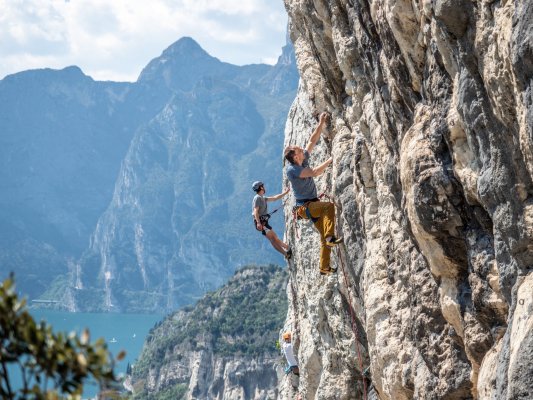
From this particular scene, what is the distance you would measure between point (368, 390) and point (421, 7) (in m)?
7.50

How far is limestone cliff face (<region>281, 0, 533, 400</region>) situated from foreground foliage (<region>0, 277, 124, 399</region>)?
363 centimetres

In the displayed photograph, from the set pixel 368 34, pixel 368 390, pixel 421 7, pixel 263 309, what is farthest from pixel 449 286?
pixel 263 309

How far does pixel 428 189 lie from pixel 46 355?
531cm

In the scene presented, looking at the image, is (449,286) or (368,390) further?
(368,390)

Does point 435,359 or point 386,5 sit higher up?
point 386,5

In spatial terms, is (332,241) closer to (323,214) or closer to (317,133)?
(323,214)

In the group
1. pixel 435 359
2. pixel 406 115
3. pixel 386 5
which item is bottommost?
pixel 435 359

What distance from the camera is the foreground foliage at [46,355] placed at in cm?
388

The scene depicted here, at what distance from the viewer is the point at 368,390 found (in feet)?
44.0

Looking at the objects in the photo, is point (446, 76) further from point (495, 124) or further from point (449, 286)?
point (449, 286)

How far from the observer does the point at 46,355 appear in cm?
387

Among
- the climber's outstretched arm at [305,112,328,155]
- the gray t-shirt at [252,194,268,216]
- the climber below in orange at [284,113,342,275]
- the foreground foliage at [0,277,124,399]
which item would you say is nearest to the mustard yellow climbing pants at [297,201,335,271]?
the climber below in orange at [284,113,342,275]

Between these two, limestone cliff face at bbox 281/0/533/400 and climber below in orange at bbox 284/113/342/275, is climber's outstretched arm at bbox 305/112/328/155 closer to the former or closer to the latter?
climber below in orange at bbox 284/113/342/275

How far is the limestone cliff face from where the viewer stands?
21.6 feet
